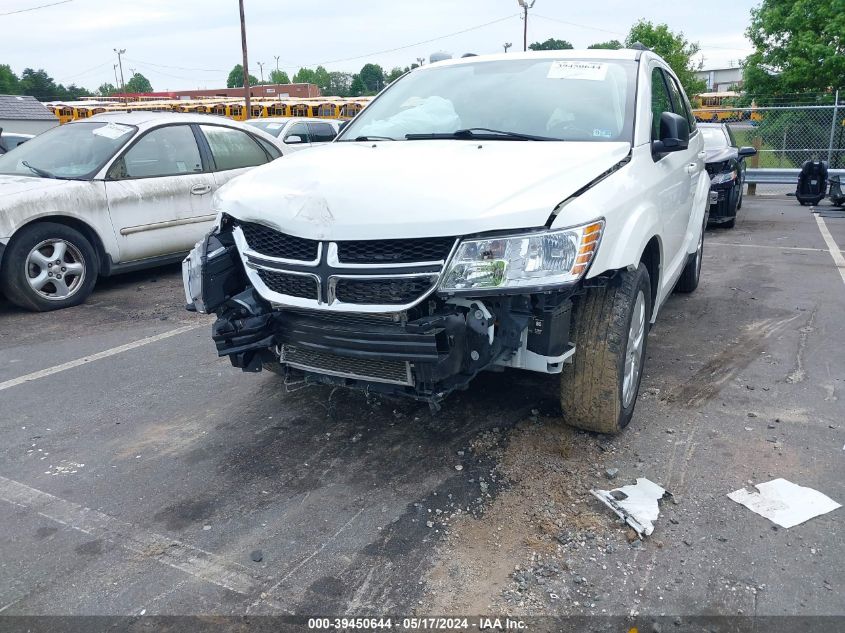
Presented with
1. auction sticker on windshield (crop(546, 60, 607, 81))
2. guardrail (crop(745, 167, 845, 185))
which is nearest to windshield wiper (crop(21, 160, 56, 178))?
auction sticker on windshield (crop(546, 60, 607, 81))

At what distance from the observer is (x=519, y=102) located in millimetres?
4113

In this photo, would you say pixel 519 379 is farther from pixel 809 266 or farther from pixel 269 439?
pixel 809 266

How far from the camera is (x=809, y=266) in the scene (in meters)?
7.97

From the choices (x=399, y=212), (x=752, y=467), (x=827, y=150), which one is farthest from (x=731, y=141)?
(x=399, y=212)

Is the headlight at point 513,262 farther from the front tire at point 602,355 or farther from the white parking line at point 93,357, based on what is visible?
the white parking line at point 93,357

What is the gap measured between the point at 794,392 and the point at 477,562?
2.63 meters

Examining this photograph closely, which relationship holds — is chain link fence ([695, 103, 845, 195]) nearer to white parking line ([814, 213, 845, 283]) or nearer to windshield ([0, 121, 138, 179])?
white parking line ([814, 213, 845, 283])

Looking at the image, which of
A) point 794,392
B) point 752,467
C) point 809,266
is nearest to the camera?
point 752,467

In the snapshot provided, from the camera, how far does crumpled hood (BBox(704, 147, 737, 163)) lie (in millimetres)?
10680

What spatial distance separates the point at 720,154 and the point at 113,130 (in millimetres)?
8565

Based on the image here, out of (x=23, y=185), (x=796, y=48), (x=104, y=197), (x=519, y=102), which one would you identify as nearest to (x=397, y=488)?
(x=519, y=102)

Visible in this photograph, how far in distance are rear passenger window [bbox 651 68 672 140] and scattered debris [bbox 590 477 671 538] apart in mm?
2082

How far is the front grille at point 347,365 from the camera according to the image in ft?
10.1

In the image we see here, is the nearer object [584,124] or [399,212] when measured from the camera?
[399,212]
